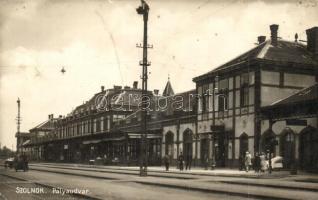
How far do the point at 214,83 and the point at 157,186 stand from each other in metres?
21.5

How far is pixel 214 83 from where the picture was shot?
40531 mm

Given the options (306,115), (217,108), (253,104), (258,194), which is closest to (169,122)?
(217,108)

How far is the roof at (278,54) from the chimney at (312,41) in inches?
11.8

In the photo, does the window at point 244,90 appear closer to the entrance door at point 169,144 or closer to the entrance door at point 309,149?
the entrance door at point 309,149

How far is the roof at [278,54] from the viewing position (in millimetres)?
36000

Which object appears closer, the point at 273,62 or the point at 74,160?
the point at 273,62

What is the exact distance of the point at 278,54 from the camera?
121ft

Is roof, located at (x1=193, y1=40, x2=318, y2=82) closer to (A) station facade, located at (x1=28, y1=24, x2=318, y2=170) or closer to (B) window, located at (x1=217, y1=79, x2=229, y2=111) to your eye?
→ (A) station facade, located at (x1=28, y1=24, x2=318, y2=170)

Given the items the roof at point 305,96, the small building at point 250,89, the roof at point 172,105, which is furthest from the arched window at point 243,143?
the roof at point 305,96

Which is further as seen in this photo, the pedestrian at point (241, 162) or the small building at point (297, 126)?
the pedestrian at point (241, 162)

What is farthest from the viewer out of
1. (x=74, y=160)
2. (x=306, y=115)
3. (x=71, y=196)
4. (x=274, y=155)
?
(x=74, y=160)

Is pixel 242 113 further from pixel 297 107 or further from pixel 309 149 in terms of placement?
pixel 297 107

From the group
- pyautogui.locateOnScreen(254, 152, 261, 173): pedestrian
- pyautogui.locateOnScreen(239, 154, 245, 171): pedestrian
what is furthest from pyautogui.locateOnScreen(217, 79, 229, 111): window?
pyautogui.locateOnScreen(254, 152, 261, 173): pedestrian

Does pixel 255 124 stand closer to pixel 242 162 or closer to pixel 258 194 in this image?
pixel 242 162
